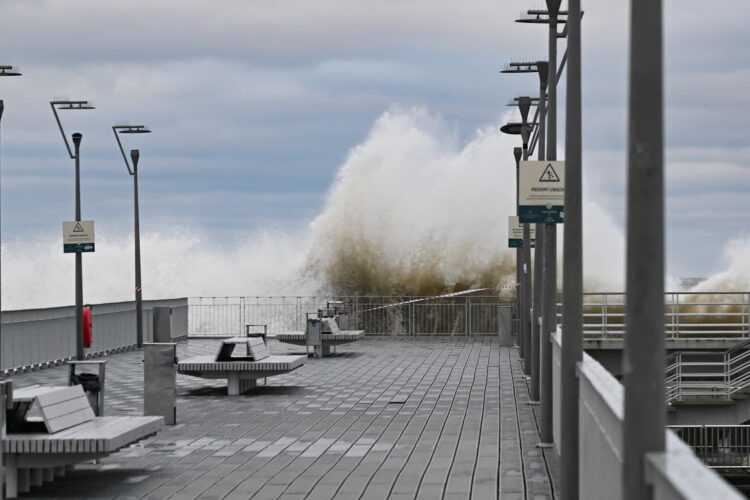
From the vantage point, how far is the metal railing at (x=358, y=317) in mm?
47469

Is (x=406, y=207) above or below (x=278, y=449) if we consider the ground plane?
above

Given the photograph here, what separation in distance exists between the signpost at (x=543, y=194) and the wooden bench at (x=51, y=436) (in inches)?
248

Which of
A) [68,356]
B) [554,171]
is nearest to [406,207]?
[68,356]

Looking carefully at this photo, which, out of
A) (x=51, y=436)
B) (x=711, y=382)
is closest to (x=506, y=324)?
(x=711, y=382)

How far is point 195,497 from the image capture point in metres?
11.7

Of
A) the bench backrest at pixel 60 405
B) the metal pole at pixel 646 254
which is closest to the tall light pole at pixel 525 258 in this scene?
the bench backrest at pixel 60 405

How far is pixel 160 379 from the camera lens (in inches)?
690

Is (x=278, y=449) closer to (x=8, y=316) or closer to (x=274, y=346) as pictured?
(x=8, y=316)

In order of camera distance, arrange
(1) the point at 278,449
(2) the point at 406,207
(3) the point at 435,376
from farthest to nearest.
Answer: (2) the point at 406,207, (3) the point at 435,376, (1) the point at 278,449

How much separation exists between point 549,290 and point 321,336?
1730 centimetres

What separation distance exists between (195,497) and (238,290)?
198 ft

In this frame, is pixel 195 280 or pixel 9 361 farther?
pixel 195 280

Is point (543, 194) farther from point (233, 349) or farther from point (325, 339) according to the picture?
point (325, 339)

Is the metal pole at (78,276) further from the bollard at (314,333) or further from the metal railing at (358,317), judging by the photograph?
the metal railing at (358,317)
